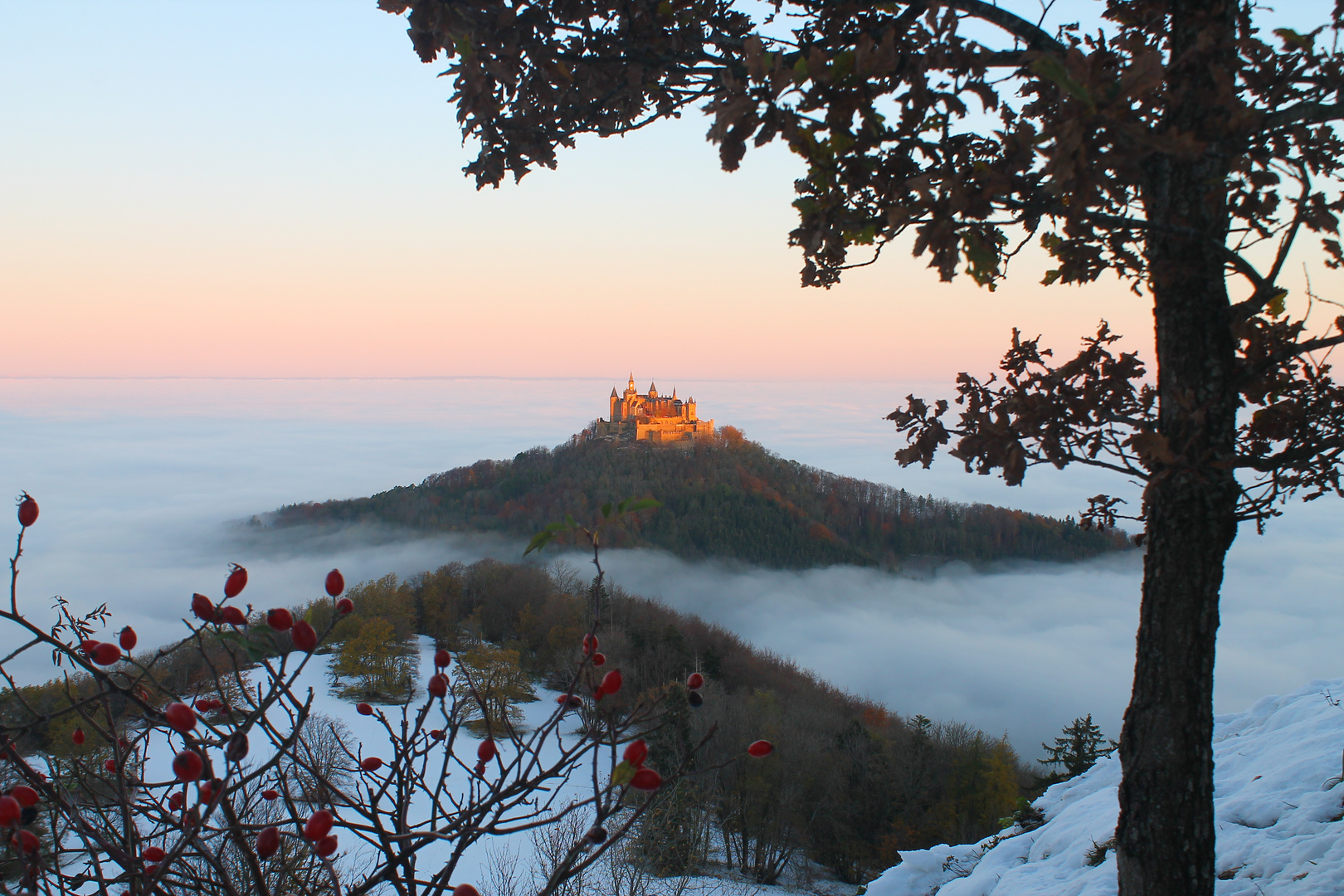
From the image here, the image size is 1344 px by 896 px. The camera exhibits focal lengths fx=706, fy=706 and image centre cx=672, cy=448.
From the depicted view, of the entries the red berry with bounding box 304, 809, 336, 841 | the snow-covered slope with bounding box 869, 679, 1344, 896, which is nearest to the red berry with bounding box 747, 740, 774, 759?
the red berry with bounding box 304, 809, 336, 841

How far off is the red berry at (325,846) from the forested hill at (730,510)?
42.0m

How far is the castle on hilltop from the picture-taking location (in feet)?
211

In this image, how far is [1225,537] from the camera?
228 cm

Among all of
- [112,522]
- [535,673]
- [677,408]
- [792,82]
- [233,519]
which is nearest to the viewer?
[792,82]

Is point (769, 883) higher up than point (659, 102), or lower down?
lower down

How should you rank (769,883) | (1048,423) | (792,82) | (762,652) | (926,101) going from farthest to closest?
1. (762,652)
2. (769,883)
3. (1048,423)
4. (926,101)
5. (792,82)

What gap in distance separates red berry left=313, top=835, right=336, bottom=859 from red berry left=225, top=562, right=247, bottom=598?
551 mm

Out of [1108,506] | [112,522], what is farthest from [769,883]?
[112,522]

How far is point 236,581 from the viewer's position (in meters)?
1.56

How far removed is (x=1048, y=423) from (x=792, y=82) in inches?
61.0

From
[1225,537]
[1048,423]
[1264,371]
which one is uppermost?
[1264,371]

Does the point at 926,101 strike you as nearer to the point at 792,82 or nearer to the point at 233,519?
the point at 792,82

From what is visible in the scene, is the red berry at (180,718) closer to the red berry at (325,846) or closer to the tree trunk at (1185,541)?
the red berry at (325,846)

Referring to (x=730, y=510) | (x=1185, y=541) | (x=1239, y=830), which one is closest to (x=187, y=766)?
(x=1185, y=541)
